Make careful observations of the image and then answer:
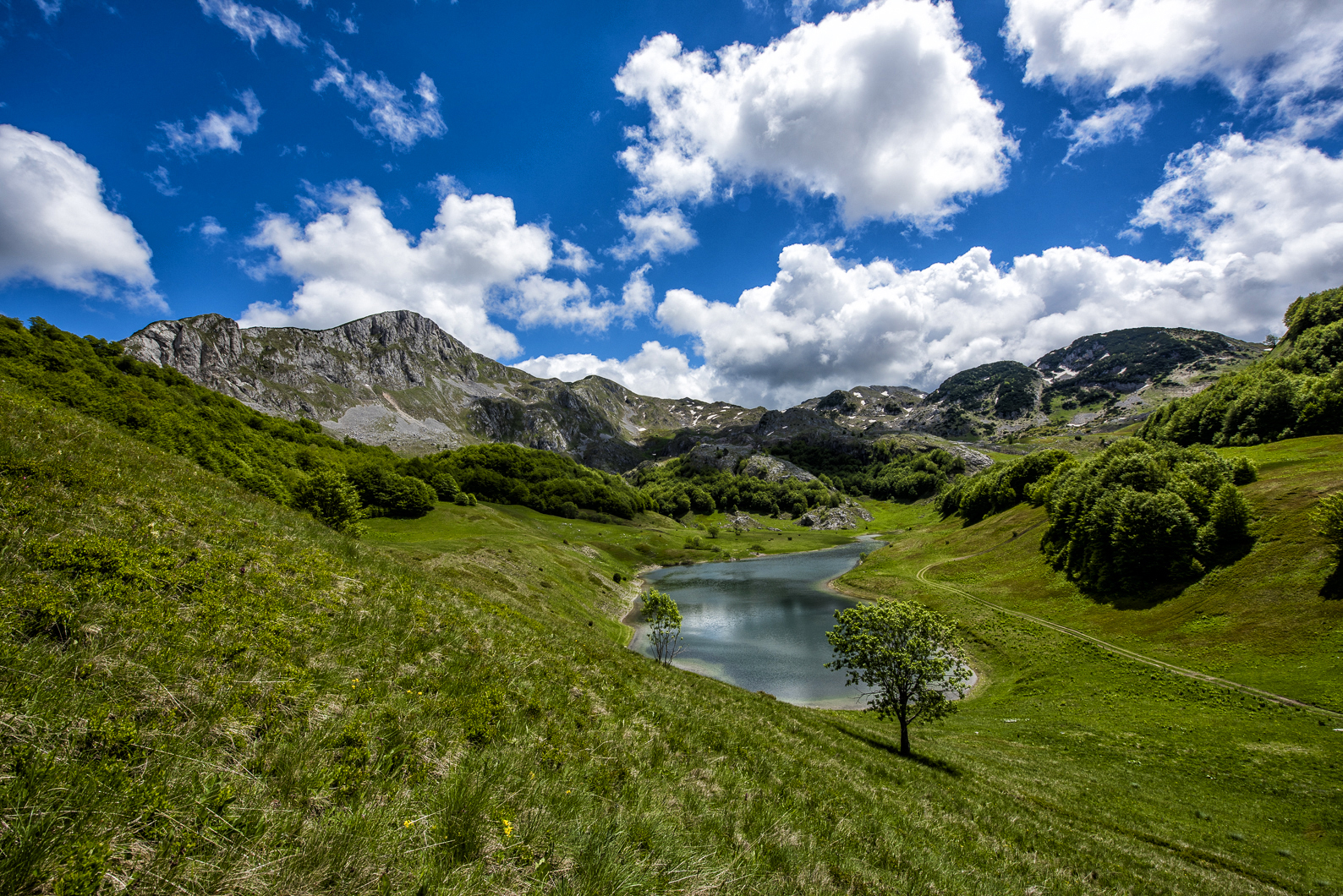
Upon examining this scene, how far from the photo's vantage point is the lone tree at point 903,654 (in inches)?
934

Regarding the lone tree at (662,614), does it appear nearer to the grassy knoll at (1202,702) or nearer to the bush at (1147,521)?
the grassy knoll at (1202,702)

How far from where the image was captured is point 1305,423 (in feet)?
264

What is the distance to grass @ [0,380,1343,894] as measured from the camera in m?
3.75

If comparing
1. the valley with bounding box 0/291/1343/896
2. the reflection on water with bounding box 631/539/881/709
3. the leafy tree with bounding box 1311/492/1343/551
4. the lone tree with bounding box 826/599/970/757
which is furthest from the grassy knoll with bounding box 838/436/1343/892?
the reflection on water with bounding box 631/539/881/709

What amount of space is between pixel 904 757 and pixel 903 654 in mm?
4669

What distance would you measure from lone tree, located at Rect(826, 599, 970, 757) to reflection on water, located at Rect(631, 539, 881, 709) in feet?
→ 56.5

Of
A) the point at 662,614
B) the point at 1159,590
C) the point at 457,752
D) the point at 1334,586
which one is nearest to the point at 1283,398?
the point at 1159,590

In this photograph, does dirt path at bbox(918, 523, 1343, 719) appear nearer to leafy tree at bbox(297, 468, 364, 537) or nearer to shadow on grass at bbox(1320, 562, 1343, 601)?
shadow on grass at bbox(1320, 562, 1343, 601)

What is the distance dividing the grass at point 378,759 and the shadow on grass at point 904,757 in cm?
89

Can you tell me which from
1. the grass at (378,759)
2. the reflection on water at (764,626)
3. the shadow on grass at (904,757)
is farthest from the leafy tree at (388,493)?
the shadow on grass at (904,757)

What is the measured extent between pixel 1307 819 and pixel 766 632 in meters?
46.2

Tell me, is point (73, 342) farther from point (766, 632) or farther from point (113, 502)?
point (766, 632)

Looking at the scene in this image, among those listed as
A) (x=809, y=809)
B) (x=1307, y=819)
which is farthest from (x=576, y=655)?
(x=1307, y=819)

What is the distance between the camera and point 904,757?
882 inches
